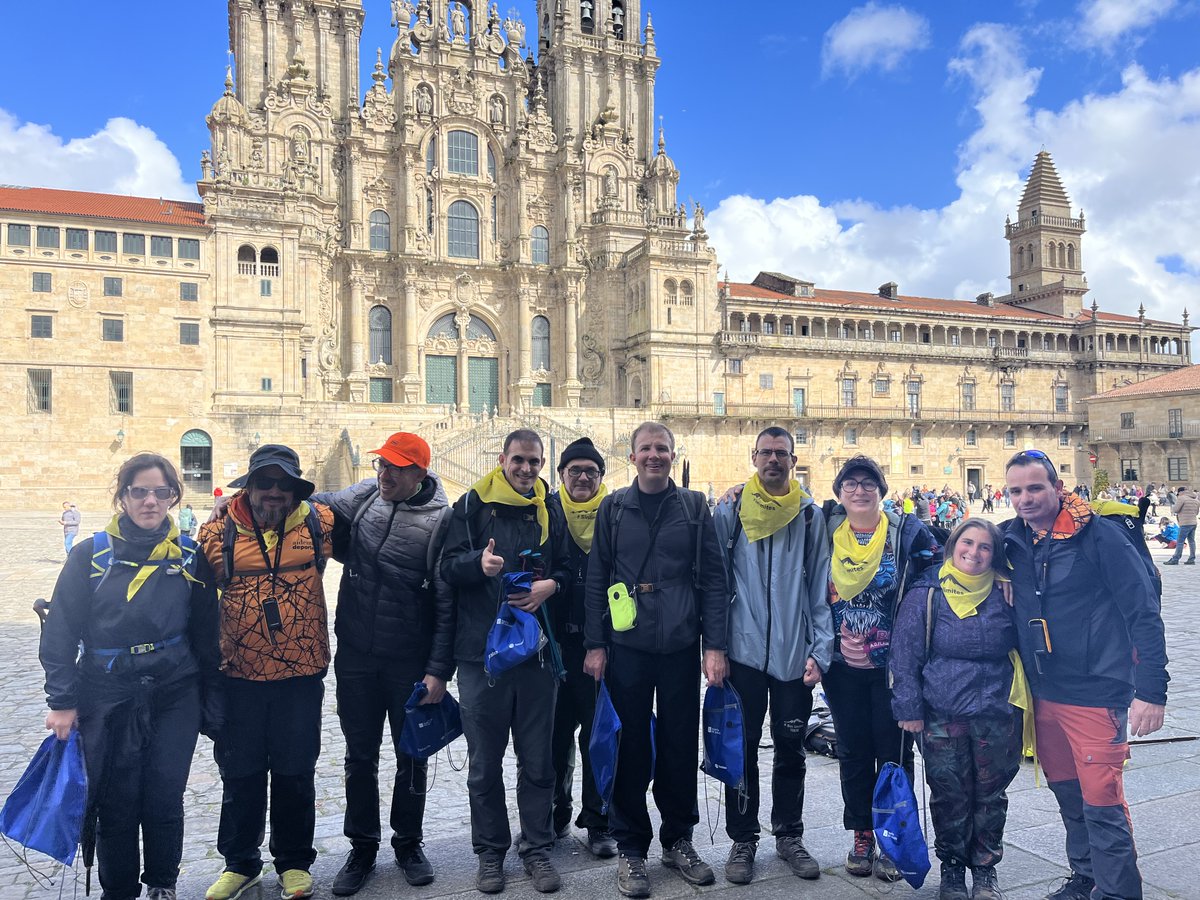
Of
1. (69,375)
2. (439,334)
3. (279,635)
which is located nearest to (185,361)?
(69,375)

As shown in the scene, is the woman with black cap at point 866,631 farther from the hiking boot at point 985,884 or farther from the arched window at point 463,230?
the arched window at point 463,230

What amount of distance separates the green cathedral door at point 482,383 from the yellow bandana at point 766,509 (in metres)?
41.2

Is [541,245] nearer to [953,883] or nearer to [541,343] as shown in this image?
[541,343]

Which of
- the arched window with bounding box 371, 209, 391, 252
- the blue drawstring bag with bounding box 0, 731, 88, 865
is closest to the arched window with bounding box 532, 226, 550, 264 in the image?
the arched window with bounding box 371, 209, 391, 252

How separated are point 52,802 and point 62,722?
36cm

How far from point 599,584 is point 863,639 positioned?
1.52m

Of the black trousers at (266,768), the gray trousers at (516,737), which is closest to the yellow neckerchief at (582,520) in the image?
the gray trousers at (516,737)

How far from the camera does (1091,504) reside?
454cm

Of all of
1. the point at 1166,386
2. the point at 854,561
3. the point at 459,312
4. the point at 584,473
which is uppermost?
the point at 459,312

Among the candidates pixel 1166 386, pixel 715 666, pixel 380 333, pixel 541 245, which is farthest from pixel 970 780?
pixel 1166 386

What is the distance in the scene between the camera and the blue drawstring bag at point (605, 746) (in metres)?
4.67

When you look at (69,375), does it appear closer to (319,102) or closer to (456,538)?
(319,102)

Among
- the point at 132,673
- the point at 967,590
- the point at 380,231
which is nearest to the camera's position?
the point at 132,673

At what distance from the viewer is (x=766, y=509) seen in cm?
493
